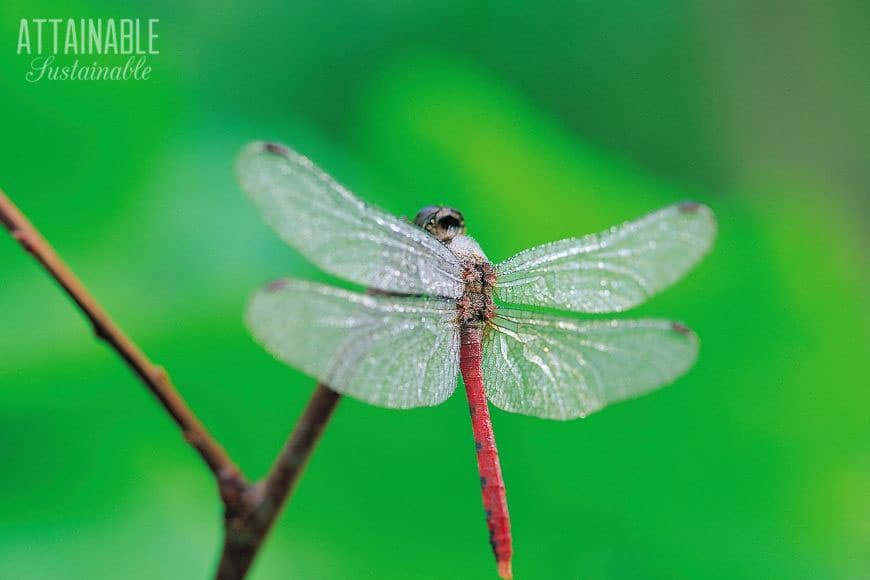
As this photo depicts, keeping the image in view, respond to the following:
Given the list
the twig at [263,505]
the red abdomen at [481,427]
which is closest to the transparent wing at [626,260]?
the red abdomen at [481,427]

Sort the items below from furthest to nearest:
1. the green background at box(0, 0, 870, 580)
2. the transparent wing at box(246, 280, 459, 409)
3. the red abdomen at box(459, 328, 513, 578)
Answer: the green background at box(0, 0, 870, 580)
the red abdomen at box(459, 328, 513, 578)
the transparent wing at box(246, 280, 459, 409)

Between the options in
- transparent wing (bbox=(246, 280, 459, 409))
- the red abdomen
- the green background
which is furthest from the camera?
the green background

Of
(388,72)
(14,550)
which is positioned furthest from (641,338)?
(388,72)

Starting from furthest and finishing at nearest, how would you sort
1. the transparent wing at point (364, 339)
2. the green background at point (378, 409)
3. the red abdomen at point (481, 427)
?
the green background at point (378, 409)
the red abdomen at point (481, 427)
the transparent wing at point (364, 339)

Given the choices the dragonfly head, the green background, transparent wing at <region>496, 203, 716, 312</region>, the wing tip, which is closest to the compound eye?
the dragonfly head

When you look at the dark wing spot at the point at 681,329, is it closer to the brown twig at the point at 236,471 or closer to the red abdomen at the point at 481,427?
the red abdomen at the point at 481,427

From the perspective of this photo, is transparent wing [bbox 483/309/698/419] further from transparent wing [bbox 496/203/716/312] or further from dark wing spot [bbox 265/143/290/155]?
dark wing spot [bbox 265/143/290/155]

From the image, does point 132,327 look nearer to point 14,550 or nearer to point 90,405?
point 90,405

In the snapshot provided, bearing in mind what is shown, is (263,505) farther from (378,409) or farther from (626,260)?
(378,409)
